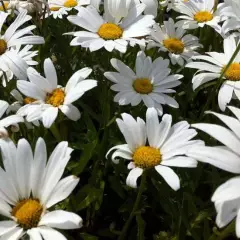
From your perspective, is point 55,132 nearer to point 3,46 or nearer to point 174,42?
point 3,46

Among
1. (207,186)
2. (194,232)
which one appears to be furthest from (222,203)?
(207,186)

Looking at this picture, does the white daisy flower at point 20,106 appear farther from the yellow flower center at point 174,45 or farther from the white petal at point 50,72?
the yellow flower center at point 174,45

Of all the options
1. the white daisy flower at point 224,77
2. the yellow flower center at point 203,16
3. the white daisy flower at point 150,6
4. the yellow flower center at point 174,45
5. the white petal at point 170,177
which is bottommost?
the yellow flower center at point 174,45

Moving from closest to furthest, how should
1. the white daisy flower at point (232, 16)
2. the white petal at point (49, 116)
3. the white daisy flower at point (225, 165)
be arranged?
1. the white daisy flower at point (225, 165)
2. the white petal at point (49, 116)
3. the white daisy flower at point (232, 16)

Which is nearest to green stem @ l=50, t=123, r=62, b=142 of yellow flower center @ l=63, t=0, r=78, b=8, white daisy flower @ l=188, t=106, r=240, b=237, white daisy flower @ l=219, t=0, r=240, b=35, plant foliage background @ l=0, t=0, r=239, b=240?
plant foliage background @ l=0, t=0, r=239, b=240

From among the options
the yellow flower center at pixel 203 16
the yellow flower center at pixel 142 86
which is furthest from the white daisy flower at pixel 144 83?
the yellow flower center at pixel 203 16

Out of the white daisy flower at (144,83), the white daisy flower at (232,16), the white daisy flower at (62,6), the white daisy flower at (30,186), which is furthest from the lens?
the white daisy flower at (62,6)

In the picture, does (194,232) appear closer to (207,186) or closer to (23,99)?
(207,186)
